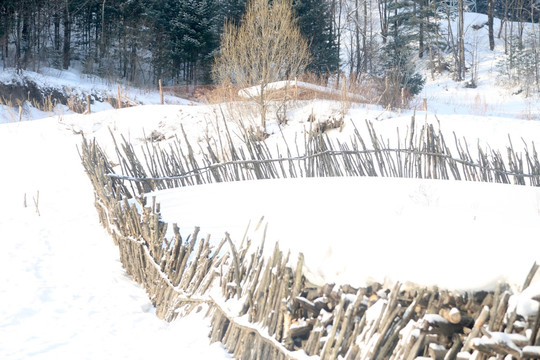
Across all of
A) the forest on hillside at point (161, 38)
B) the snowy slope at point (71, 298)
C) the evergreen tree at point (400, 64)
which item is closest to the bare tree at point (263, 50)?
the evergreen tree at point (400, 64)

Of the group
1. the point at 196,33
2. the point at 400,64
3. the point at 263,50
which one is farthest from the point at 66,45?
the point at 400,64

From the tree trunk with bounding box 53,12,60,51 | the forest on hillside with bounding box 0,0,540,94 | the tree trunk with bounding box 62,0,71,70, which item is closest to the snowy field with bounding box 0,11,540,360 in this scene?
the forest on hillside with bounding box 0,0,540,94

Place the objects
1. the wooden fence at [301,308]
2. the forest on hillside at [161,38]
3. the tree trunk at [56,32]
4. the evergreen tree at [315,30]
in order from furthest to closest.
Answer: the tree trunk at [56,32] → the forest on hillside at [161,38] → the evergreen tree at [315,30] → the wooden fence at [301,308]

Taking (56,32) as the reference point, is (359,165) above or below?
below

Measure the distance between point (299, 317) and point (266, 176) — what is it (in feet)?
12.4

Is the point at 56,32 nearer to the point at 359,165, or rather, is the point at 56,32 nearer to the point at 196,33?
the point at 196,33

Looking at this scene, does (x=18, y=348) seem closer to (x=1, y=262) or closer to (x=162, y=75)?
(x=1, y=262)

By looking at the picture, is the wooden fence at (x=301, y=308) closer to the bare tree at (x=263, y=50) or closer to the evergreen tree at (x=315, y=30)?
the bare tree at (x=263, y=50)

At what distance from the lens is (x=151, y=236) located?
10.2 ft

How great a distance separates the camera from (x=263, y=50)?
11.5 metres

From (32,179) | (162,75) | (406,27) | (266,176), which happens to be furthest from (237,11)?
(266,176)

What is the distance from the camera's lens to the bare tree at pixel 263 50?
11367 millimetres

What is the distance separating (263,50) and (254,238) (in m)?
9.91

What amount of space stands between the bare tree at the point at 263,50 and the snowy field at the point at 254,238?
600cm
